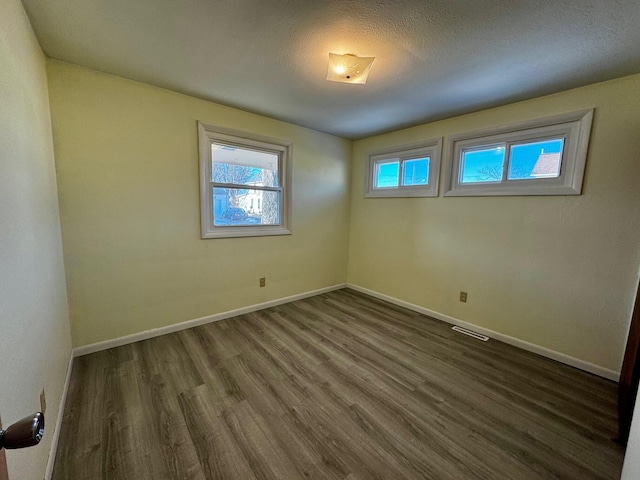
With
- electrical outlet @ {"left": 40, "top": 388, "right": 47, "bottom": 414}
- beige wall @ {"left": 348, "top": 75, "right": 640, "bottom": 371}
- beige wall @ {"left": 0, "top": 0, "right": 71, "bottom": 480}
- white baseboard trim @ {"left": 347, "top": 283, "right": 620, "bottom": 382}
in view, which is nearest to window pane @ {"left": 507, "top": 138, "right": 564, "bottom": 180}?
beige wall @ {"left": 348, "top": 75, "right": 640, "bottom": 371}

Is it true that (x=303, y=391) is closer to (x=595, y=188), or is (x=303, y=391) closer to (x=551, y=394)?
(x=551, y=394)

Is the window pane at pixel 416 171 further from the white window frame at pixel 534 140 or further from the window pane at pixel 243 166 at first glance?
the window pane at pixel 243 166

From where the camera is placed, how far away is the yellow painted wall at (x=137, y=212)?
2.09m

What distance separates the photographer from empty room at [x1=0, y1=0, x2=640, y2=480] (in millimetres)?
1370

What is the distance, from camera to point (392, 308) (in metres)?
3.49

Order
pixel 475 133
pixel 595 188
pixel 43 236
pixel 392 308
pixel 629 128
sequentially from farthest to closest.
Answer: pixel 392 308
pixel 475 133
pixel 595 188
pixel 629 128
pixel 43 236

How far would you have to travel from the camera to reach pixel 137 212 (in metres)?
2.39

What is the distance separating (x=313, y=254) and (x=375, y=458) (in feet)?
8.77

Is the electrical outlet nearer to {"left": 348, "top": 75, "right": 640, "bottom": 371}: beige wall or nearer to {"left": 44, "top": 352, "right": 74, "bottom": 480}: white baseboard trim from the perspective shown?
{"left": 44, "top": 352, "right": 74, "bottom": 480}: white baseboard trim

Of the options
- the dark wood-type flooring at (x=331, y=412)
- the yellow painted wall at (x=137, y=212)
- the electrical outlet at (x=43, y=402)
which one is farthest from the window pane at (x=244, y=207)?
the electrical outlet at (x=43, y=402)

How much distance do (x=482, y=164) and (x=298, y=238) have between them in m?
2.37

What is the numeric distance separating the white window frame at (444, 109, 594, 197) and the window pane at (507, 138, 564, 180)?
4cm

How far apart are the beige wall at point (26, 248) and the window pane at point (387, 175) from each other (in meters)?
3.46

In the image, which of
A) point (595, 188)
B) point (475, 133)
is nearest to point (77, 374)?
point (475, 133)
